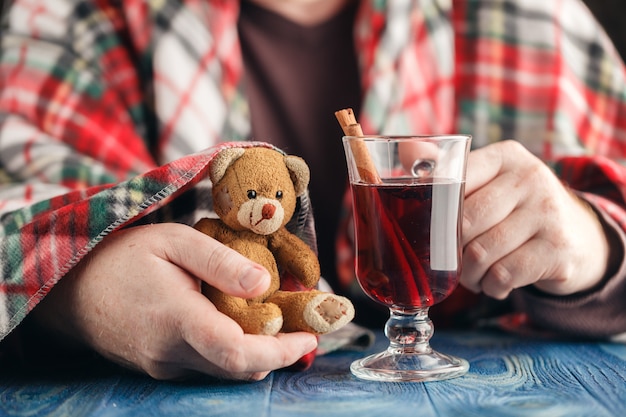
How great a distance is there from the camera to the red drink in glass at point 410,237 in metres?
0.73

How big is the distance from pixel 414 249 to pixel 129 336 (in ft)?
0.91

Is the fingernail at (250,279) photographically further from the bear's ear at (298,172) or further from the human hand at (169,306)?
the bear's ear at (298,172)

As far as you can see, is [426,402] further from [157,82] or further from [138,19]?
[138,19]

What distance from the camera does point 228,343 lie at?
657 mm

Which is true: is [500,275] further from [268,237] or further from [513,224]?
[268,237]

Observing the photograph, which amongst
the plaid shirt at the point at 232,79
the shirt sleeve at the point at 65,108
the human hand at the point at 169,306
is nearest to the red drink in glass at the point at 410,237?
the human hand at the point at 169,306

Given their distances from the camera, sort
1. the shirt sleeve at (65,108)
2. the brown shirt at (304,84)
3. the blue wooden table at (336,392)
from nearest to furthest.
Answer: the blue wooden table at (336,392) < the shirt sleeve at (65,108) < the brown shirt at (304,84)

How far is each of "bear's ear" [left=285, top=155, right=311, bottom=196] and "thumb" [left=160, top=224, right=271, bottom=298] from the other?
9cm

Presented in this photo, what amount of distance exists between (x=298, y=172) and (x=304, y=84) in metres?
0.66

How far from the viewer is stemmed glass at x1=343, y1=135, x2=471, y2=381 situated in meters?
0.73

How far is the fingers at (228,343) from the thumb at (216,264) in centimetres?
3

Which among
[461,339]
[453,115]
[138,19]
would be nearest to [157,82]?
[138,19]

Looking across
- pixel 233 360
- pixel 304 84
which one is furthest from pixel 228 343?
pixel 304 84

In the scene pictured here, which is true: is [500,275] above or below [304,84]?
below
